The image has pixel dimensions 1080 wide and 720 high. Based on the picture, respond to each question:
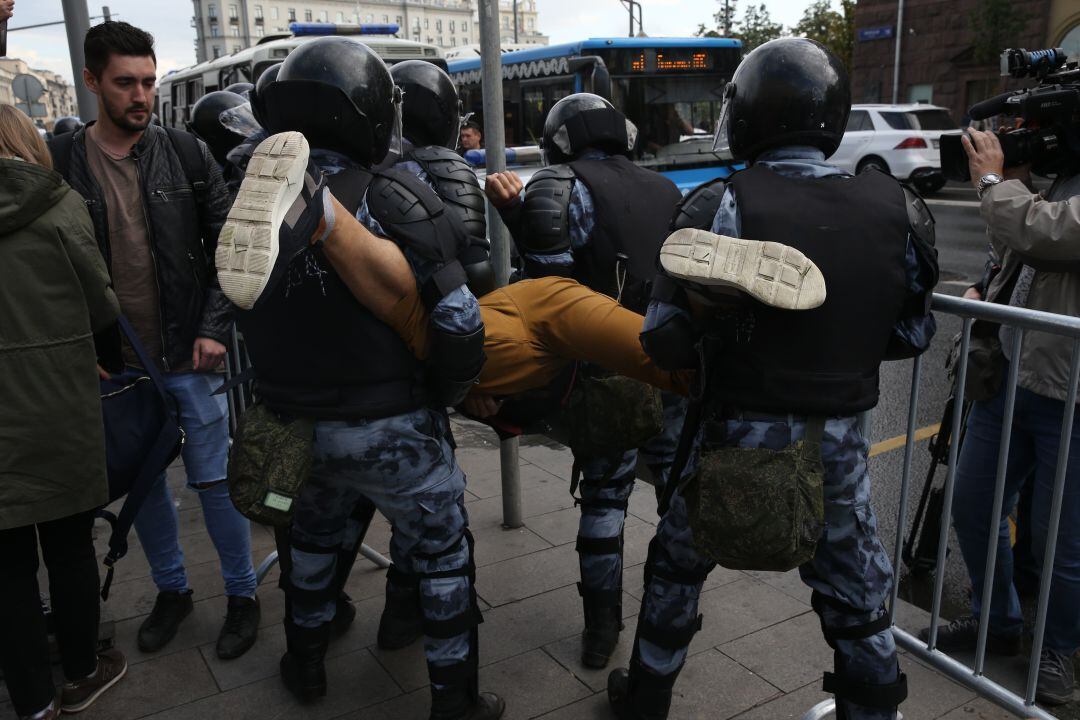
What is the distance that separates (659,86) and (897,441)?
7177mm

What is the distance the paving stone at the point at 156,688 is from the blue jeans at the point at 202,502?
12.1 inches

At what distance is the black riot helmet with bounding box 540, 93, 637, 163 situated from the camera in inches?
Result: 121

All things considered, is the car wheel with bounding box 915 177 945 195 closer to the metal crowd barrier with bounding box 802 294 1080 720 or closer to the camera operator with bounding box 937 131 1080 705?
the camera operator with bounding box 937 131 1080 705

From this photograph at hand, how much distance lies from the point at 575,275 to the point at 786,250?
3.90 ft

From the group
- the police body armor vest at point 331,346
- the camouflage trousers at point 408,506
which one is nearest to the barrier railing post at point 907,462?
the camouflage trousers at point 408,506

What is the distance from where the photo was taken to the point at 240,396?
14.8 feet

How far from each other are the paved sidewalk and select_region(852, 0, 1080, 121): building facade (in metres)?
22.2

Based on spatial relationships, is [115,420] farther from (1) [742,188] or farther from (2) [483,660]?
(1) [742,188]

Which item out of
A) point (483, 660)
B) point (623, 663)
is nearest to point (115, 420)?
point (483, 660)

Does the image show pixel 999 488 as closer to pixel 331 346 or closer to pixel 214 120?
pixel 331 346

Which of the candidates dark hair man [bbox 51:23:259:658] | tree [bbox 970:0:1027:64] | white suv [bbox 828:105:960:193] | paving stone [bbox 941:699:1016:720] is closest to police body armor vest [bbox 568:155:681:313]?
dark hair man [bbox 51:23:259:658]

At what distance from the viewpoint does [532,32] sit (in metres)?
116

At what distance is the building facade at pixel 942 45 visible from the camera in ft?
75.5

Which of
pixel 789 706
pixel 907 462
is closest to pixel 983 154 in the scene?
pixel 907 462
